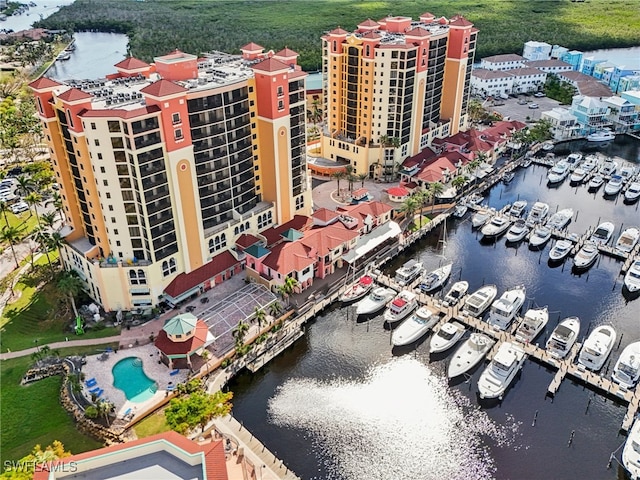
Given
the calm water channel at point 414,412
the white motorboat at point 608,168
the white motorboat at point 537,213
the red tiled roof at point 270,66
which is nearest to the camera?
the calm water channel at point 414,412

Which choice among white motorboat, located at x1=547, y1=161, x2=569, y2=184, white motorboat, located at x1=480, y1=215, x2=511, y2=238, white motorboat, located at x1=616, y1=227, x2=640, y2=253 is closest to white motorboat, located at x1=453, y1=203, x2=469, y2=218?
white motorboat, located at x1=480, y1=215, x2=511, y2=238

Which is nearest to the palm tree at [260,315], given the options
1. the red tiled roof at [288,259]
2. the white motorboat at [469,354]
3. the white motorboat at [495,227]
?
the red tiled roof at [288,259]

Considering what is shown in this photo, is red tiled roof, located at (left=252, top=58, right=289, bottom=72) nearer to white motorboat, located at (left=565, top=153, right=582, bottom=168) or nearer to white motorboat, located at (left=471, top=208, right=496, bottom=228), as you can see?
white motorboat, located at (left=471, top=208, right=496, bottom=228)

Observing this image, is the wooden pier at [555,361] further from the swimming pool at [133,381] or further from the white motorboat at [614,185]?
the white motorboat at [614,185]

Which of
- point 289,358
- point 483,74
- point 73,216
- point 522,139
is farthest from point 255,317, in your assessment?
point 483,74

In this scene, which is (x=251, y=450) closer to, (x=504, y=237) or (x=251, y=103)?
(x=251, y=103)

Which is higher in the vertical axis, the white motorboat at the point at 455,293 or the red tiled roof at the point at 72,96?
the red tiled roof at the point at 72,96

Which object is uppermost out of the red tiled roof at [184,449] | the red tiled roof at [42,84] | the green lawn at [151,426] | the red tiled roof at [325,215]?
the red tiled roof at [42,84]
